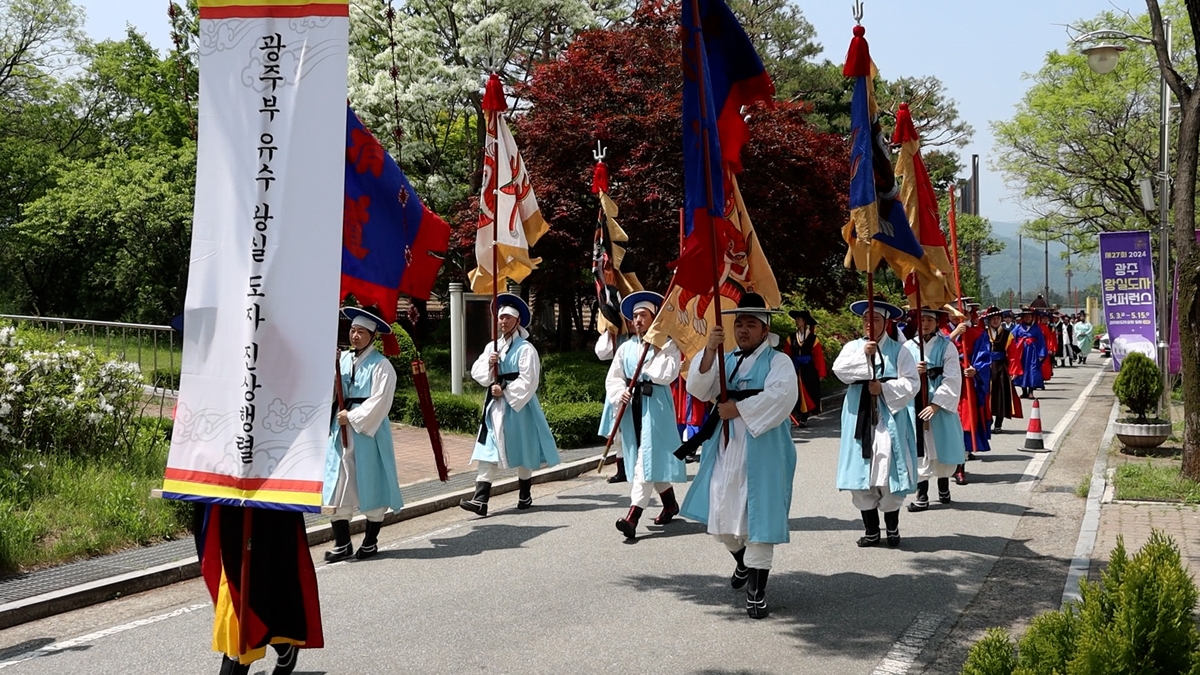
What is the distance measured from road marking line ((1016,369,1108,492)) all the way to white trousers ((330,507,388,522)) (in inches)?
269

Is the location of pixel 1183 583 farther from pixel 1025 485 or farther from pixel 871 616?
pixel 1025 485

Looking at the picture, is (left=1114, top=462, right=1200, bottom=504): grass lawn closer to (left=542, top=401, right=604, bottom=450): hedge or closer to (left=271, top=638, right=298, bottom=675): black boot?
(left=542, top=401, right=604, bottom=450): hedge

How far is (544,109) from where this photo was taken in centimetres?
1812

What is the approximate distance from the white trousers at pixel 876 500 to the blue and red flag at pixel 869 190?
5.82 feet

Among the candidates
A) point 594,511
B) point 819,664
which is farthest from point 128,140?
point 819,664

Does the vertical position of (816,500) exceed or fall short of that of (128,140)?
it falls short

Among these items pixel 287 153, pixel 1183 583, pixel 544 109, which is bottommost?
pixel 1183 583

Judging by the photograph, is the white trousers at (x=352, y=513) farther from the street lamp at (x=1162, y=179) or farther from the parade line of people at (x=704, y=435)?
the street lamp at (x=1162, y=179)

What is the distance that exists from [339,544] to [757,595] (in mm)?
3463

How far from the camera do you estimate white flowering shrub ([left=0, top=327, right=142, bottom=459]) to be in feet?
29.9

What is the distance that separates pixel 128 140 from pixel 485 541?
3017 cm

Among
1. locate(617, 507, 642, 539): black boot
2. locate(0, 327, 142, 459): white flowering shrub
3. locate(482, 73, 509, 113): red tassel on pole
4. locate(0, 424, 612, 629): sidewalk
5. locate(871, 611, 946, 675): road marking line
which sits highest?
locate(482, 73, 509, 113): red tassel on pole

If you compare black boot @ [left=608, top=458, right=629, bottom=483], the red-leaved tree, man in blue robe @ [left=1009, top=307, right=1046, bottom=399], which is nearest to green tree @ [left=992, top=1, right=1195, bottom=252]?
man in blue robe @ [left=1009, top=307, right=1046, bottom=399]

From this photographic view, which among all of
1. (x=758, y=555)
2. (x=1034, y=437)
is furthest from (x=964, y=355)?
(x=758, y=555)
